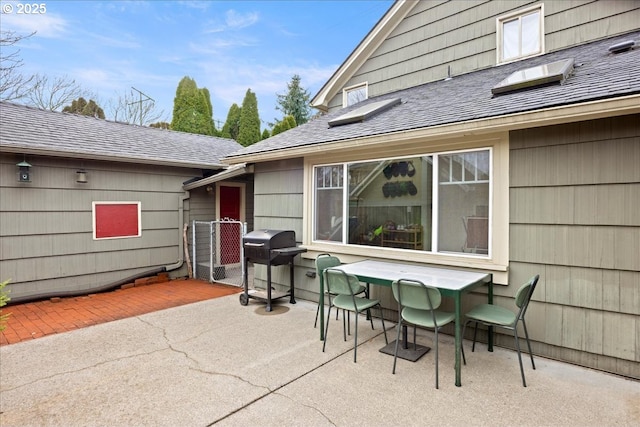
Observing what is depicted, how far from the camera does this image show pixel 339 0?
1287cm

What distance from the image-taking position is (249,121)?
16.3 meters

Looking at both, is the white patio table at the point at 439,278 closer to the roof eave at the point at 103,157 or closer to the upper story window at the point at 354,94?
the roof eave at the point at 103,157

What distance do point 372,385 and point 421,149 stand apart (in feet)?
8.87

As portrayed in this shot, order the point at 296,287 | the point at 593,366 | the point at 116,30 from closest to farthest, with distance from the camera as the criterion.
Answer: the point at 593,366 → the point at 296,287 → the point at 116,30

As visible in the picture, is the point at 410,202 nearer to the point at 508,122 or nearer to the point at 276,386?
the point at 508,122

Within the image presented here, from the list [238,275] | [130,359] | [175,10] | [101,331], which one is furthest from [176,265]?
[175,10]

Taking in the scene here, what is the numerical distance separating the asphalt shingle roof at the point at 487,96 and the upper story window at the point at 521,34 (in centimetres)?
22

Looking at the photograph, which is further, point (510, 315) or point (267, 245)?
point (267, 245)

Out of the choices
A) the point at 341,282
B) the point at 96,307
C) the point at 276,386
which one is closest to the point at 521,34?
the point at 341,282

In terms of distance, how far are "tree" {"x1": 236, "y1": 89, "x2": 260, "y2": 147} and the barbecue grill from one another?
38.9 feet

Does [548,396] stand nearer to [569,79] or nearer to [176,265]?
[569,79]

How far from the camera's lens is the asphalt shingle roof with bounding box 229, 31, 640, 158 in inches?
117

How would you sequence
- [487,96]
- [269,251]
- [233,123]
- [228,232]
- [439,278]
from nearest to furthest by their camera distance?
1. [439,278]
2. [487,96]
3. [269,251]
4. [228,232]
5. [233,123]

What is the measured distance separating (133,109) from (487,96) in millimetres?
18903
